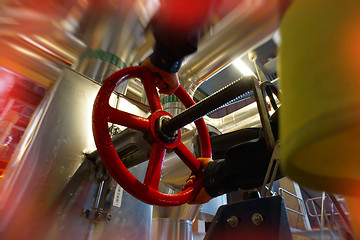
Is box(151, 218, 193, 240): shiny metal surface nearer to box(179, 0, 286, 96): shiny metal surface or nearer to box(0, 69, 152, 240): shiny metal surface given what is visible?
box(0, 69, 152, 240): shiny metal surface

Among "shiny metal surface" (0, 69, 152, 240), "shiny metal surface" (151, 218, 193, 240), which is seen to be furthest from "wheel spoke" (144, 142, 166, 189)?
"shiny metal surface" (151, 218, 193, 240)

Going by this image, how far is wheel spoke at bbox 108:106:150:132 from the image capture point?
1.99ft

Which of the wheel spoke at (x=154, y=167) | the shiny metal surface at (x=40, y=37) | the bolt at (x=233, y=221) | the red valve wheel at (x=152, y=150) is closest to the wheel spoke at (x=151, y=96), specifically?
the red valve wheel at (x=152, y=150)

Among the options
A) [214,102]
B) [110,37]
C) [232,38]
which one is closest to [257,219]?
[214,102]

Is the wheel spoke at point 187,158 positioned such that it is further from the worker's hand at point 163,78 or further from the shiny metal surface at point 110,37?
the shiny metal surface at point 110,37

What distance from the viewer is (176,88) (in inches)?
29.9

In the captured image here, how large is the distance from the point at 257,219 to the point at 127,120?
41cm

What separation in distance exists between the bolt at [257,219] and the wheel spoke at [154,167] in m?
0.29

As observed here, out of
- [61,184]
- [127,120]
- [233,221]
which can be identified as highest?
[127,120]

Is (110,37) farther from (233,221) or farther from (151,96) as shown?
(233,221)

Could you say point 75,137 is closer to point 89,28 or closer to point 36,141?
point 36,141

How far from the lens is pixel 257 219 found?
379 millimetres

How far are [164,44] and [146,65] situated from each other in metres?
0.15

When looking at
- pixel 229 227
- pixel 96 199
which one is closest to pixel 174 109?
pixel 96 199
